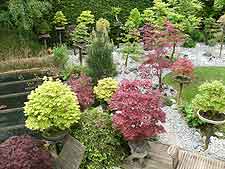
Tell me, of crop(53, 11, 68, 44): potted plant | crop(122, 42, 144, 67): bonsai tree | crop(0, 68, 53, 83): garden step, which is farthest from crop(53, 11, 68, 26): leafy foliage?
crop(122, 42, 144, 67): bonsai tree

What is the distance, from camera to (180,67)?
45.6 feet

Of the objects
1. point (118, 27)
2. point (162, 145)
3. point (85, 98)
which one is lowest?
point (162, 145)

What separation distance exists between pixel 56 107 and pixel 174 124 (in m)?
3.96

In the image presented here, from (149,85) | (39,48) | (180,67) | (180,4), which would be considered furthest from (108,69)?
(180,4)

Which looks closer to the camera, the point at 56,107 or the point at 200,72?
the point at 56,107

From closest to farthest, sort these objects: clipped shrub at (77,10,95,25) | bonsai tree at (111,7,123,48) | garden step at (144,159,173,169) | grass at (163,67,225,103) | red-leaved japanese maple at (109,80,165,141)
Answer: red-leaved japanese maple at (109,80,165,141) < garden step at (144,159,173,169) < grass at (163,67,225,103) < clipped shrub at (77,10,95,25) < bonsai tree at (111,7,123,48)

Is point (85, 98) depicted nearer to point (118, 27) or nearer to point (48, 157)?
point (48, 157)

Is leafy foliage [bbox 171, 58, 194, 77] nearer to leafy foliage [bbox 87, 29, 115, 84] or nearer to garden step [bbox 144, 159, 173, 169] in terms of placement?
leafy foliage [bbox 87, 29, 115, 84]

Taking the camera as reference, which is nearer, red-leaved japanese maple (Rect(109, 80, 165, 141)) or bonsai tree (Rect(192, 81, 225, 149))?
red-leaved japanese maple (Rect(109, 80, 165, 141))

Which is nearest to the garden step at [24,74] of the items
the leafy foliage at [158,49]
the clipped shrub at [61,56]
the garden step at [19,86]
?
the garden step at [19,86]

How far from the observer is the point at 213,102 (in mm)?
11734

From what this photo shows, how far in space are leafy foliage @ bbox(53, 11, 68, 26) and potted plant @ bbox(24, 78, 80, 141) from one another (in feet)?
26.3

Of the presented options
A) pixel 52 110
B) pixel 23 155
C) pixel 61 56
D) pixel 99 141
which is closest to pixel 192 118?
pixel 99 141

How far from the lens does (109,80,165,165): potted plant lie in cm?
1090
